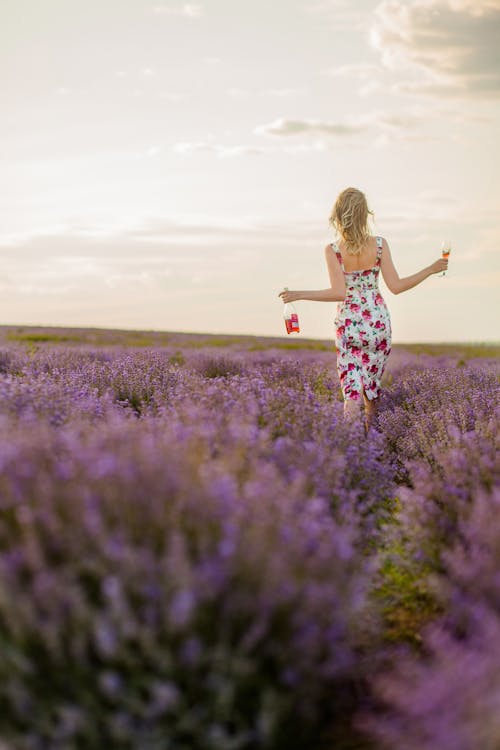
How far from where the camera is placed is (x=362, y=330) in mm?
5320

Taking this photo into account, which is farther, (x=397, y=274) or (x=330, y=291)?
(x=397, y=274)

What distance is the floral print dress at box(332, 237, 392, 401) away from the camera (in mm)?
5297

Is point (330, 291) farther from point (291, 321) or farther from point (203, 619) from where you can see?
point (203, 619)

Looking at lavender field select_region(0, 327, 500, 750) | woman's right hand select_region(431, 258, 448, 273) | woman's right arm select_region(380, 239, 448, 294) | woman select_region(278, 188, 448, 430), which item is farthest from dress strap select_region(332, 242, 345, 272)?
lavender field select_region(0, 327, 500, 750)

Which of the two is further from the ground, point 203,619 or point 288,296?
point 288,296

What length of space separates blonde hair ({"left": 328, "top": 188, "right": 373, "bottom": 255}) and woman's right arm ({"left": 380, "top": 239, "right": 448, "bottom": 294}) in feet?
0.92

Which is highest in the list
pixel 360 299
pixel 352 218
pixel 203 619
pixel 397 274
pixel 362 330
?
pixel 352 218

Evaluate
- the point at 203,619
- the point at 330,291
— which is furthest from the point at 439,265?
the point at 203,619

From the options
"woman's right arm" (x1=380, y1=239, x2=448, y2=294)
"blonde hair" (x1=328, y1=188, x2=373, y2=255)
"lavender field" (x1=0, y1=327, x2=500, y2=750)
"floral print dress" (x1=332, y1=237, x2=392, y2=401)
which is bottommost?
"lavender field" (x1=0, y1=327, x2=500, y2=750)

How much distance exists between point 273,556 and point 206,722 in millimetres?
451

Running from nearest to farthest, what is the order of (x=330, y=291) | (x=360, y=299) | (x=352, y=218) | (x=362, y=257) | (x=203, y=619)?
(x=203, y=619) → (x=352, y=218) → (x=330, y=291) → (x=362, y=257) → (x=360, y=299)

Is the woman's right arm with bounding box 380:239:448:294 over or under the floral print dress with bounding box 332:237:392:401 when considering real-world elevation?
over

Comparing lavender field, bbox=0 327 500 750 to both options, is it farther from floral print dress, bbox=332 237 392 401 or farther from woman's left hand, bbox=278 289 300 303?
floral print dress, bbox=332 237 392 401

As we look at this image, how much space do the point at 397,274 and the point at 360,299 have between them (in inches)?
13.0
